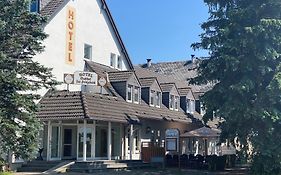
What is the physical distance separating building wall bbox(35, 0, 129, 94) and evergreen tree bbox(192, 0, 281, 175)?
11.8m

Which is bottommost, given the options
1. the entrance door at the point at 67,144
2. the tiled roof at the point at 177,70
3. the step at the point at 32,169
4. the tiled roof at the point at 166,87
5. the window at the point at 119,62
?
the step at the point at 32,169

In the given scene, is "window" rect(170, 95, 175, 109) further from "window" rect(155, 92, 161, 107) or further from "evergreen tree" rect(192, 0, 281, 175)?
"evergreen tree" rect(192, 0, 281, 175)

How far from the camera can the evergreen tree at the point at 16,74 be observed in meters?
20.1

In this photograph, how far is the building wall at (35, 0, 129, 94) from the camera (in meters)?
32.9

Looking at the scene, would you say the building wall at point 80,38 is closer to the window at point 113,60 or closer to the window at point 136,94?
the window at point 113,60

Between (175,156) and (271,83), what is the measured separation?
42.3 feet

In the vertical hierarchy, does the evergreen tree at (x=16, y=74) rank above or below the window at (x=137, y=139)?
above

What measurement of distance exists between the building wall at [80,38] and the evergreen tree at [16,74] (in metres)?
9.48

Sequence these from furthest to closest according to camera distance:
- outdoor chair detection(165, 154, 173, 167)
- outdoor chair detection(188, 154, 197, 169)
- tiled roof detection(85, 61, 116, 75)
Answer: tiled roof detection(85, 61, 116, 75), outdoor chair detection(165, 154, 173, 167), outdoor chair detection(188, 154, 197, 169)

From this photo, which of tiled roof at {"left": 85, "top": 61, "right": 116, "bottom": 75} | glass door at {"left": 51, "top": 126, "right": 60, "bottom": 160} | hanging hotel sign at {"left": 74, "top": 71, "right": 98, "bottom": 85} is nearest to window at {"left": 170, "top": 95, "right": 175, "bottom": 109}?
tiled roof at {"left": 85, "top": 61, "right": 116, "bottom": 75}

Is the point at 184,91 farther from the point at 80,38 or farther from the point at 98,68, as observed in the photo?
the point at 80,38

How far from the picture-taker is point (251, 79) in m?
25.1

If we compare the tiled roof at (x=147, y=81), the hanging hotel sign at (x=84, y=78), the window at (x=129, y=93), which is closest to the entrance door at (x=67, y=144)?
the hanging hotel sign at (x=84, y=78)

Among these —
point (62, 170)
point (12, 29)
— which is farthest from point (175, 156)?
point (12, 29)
